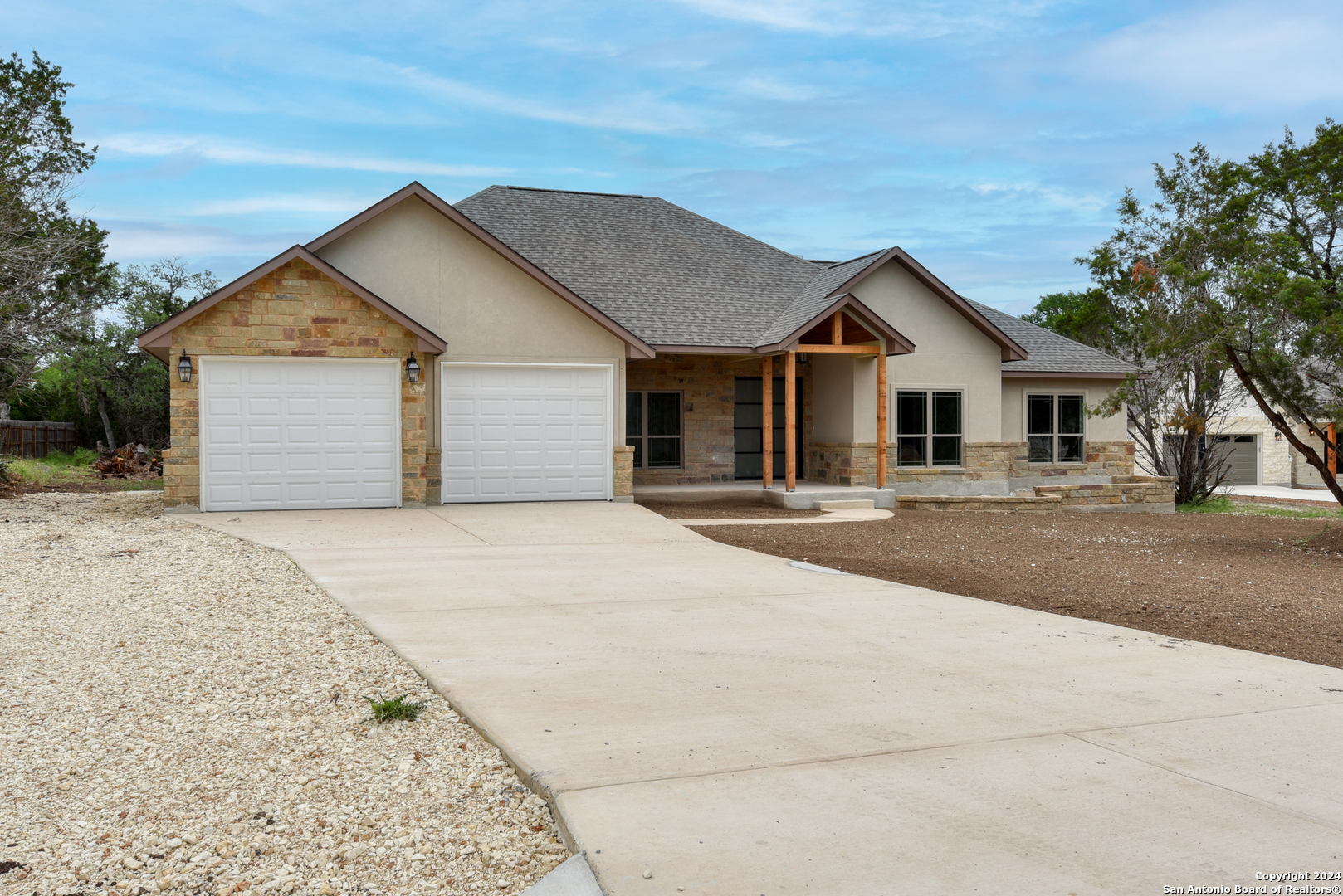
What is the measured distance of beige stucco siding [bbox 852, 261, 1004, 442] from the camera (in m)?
20.9

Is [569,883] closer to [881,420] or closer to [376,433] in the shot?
[376,433]

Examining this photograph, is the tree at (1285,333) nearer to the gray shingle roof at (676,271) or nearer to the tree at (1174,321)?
the tree at (1174,321)

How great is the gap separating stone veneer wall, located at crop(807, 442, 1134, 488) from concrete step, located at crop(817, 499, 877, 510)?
3.59 ft

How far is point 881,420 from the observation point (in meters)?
19.6

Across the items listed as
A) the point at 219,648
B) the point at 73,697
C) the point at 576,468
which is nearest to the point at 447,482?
the point at 576,468

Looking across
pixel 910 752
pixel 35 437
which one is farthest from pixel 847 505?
pixel 35 437

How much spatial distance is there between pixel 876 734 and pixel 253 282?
12.7m

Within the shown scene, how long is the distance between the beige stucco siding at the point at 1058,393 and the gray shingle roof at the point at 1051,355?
1.00ft

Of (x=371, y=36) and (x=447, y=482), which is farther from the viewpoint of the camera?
(x=447, y=482)

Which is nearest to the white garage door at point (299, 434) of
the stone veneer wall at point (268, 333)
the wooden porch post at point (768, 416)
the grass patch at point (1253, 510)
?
the stone veneer wall at point (268, 333)

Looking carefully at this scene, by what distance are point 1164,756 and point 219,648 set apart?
224 inches

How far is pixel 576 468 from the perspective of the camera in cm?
1734

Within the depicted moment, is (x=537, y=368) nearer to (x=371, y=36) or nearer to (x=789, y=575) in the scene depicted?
(x=371, y=36)

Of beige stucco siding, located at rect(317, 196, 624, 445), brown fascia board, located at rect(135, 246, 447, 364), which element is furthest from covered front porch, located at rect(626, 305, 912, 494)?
brown fascia board, located at rect(135, 246, 447, 364)
